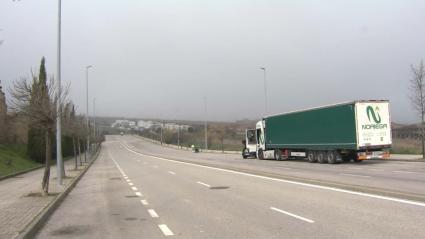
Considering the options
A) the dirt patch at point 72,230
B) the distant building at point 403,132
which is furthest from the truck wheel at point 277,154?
the dirt patch at point 72,230

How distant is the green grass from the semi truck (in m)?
20.6

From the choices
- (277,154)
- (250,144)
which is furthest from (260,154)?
(277,154)

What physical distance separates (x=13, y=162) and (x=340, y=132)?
26.0m

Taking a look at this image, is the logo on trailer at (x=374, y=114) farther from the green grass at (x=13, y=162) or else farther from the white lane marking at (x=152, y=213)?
the white lane marking at (x=152, y=213)

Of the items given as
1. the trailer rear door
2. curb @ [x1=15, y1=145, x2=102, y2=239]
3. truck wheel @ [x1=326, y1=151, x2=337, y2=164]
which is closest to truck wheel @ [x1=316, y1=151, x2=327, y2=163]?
truck wheel @ [x1=326, y1=151, x2=337, y2=164]

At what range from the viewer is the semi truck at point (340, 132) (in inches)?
1380

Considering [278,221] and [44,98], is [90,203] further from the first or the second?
[278,221]

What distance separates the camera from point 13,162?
45375 millimetres

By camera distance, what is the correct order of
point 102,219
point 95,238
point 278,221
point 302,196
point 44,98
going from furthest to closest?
point 44,98 < point 302,196 < point 102,219 < point 278,221 < point 95,238

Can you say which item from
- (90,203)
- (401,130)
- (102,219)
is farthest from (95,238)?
(401,130)

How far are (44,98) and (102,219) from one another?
851 cm

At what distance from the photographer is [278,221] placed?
11555 mm

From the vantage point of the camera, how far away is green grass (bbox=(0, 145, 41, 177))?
Result: 38.1 metres

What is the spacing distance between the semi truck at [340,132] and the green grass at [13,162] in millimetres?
20601
